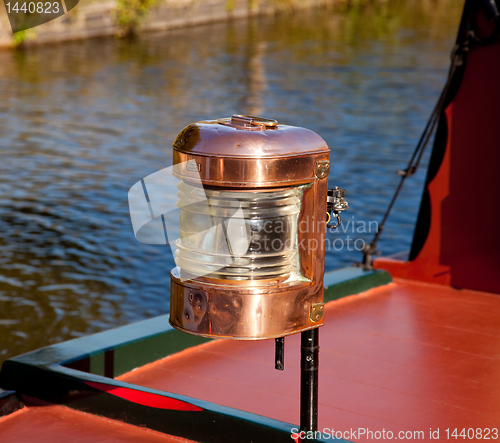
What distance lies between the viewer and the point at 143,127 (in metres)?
15.0

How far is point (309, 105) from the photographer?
16.8 meters

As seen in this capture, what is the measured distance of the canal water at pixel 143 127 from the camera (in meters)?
8.15

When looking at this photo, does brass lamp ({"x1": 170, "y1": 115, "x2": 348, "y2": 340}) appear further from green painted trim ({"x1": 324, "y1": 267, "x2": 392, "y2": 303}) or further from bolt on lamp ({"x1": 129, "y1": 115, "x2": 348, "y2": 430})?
green painted trim ({"x1": 324, "y1": 267, "x2": 392, "y2": 303})

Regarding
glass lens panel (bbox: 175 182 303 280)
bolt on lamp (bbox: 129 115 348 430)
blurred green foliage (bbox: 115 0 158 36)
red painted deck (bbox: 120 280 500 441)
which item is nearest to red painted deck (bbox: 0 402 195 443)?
red painted deck (bbox: 120 280 500 441)

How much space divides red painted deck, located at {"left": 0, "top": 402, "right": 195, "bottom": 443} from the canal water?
391 centimetres

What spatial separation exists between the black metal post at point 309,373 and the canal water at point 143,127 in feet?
16.2

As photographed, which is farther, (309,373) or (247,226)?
(309,373)

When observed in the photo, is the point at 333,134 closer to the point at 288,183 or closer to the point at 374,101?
the point at 374,101

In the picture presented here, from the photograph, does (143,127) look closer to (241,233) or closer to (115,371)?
(115,371)

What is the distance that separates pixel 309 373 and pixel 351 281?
224 cm

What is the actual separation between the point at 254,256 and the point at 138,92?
16.7m

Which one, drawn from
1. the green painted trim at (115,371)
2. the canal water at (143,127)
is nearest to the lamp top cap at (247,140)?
the green painted trim at (115,371)

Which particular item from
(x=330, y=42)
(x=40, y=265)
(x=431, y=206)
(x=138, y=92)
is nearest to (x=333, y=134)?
(x=138, y=92)

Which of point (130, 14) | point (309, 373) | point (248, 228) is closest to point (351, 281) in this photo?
point (309, 373)
